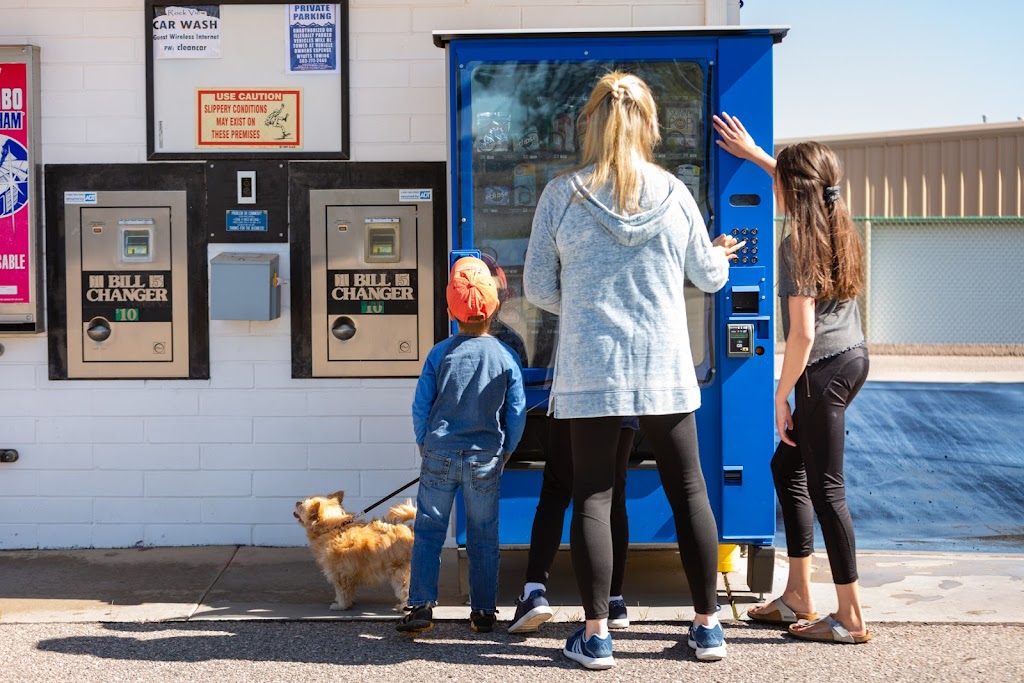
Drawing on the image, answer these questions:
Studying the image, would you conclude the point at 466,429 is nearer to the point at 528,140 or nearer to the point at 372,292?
the point at 528,140

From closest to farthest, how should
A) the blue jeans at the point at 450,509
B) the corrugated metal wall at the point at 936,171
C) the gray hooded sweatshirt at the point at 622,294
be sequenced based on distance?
the gray hooded sweatshirt at the point at 622,294
the blue jeans at the point at 450,509
the corrugated metal wall at the point at 936,171

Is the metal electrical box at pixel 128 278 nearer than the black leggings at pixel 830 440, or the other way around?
the black leggings at pixel 830 440

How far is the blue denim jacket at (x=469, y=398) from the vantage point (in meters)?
4.05

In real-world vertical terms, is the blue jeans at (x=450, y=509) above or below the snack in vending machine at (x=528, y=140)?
below

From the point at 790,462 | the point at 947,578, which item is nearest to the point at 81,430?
the point at 790,462

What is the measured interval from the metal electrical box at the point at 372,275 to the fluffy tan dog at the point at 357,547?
41.3 inches

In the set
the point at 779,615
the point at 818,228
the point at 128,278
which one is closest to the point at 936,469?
the point at 779,615

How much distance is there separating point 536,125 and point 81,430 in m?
2.64

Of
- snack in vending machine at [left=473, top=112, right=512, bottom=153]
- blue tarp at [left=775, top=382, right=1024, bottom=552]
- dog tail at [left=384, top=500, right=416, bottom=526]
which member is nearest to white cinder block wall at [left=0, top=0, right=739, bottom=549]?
snack in vending machine at [left=473, top=112, right=512, bottom=153]

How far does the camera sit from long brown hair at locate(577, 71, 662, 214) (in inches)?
146

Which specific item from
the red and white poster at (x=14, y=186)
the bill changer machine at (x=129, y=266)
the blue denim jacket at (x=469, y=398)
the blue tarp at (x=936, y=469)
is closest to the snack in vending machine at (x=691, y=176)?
the blue denim jacket at (x=469, y=398)

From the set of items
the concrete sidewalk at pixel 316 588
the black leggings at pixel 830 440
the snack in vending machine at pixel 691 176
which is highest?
the snack in vending machine at pixel 691 176

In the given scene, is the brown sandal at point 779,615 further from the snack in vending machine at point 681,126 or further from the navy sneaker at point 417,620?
the snack in vending machine at point 681,126

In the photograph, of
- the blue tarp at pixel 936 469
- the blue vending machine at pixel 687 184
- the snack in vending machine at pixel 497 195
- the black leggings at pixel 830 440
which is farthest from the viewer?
the blue tarp at pixel 936 469
